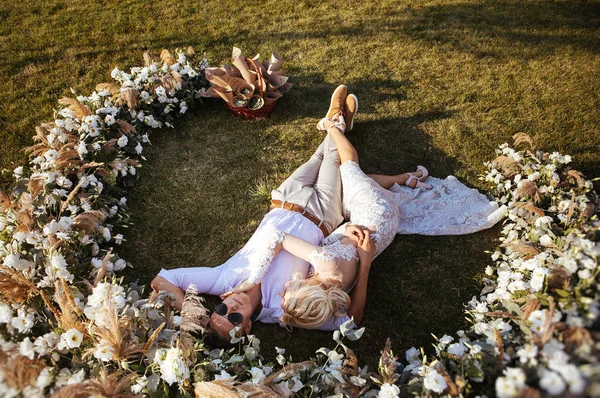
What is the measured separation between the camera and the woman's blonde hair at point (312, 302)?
3488 mm

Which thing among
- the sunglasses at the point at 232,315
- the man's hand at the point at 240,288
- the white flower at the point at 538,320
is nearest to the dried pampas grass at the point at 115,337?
the sunglasses at the point at 232,315

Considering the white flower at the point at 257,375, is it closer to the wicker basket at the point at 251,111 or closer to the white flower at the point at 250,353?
the white flower at the point at 250,353

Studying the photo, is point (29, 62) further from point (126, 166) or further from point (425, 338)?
point (425, 338)

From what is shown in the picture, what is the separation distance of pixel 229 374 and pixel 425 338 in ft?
6.36

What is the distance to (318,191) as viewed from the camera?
15.1 ft

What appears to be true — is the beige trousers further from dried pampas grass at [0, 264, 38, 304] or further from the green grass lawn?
dried pampas grass at [0, 264, 38, 304]

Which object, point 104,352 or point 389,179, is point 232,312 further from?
point 389,179

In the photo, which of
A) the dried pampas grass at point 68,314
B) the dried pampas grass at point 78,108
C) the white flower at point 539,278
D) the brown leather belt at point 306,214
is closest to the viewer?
the dried pampas grass at point 68,314

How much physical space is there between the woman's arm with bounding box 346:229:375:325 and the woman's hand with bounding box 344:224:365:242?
0.13 ft

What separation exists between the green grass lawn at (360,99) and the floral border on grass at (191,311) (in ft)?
1.54

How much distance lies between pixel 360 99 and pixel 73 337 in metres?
4.58

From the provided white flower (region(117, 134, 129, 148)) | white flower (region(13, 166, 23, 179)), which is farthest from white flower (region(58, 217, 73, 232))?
white flower (region(117, 134, 129, 148))

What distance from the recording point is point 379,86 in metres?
6.19

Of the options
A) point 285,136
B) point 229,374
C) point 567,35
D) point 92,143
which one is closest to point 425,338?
point 229,374
